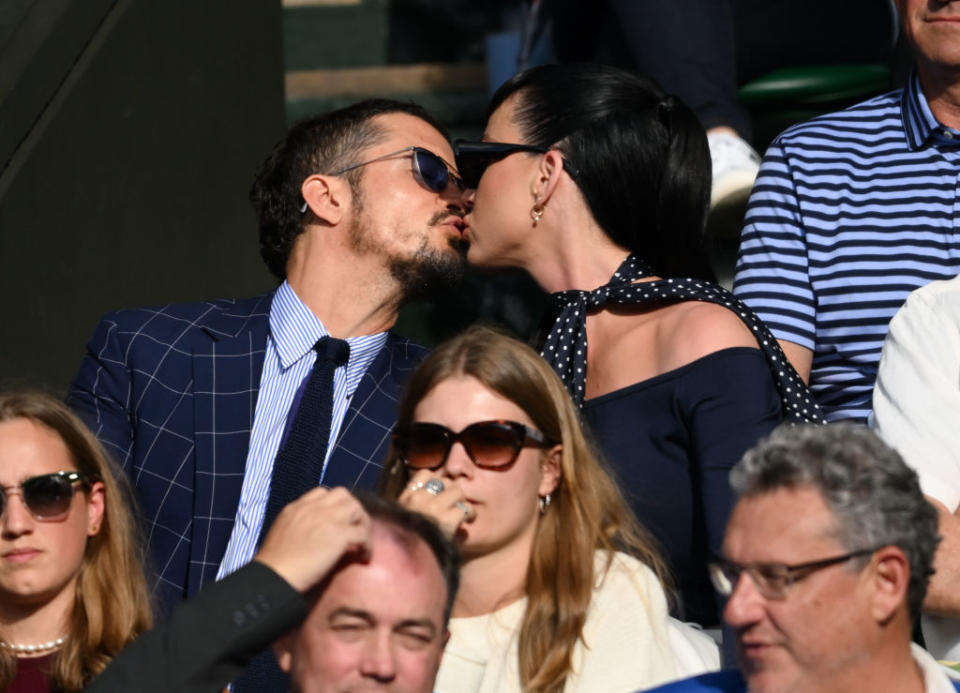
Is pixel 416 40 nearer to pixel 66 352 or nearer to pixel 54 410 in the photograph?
pixel 66 352

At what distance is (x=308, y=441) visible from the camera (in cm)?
363

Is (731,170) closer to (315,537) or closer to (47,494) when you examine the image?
(47,494)

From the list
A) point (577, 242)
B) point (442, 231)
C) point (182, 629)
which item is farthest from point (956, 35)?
point (182, 629)

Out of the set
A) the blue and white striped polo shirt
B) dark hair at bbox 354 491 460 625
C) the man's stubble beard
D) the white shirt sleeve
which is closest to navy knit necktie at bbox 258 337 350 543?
the man's stubble beard

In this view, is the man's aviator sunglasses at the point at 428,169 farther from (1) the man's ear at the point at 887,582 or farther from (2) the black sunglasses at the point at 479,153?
(1) the man's ear at the point at 887,582

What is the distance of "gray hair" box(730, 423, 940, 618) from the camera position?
7.55ft

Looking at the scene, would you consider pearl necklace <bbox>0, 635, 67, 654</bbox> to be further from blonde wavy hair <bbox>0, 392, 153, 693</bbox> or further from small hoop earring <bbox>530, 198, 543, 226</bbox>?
small hoop earring <bbox>530, 198, 543, 226</bbox>

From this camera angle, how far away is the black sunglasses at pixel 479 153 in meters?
3.79

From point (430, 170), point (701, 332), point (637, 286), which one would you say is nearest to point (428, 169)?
point (430, 170)

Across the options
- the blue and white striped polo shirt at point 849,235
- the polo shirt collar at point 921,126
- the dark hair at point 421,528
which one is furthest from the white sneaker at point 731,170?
the dark hair at point 421,528

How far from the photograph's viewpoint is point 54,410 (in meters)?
3.14

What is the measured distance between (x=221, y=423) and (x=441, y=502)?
1.05 metres

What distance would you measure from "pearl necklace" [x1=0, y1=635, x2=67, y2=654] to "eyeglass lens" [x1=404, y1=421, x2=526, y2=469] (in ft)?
2.39

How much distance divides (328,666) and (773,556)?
2.13 ft
